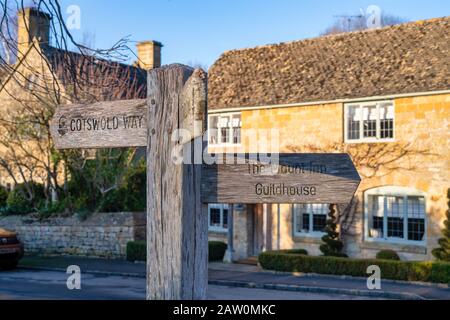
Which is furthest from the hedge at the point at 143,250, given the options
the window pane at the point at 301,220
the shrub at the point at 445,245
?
the shrub at the point at 445,245

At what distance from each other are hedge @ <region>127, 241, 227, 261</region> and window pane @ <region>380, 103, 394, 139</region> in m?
7.49

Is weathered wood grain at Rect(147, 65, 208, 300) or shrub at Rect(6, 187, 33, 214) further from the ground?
weathered wood grain at Rect(147, 65, 208, 300)

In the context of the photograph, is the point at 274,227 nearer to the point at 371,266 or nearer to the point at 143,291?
the point at 371,266

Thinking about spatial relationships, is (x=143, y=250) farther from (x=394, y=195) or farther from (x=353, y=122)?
(x=394, y=195)

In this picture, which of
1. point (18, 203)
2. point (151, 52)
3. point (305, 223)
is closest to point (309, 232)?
point (305, 223)

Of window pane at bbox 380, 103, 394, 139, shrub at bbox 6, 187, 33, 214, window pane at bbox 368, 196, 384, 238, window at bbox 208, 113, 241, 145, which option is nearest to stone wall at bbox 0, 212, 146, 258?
shrub at bbox 6, 187, 33, 214

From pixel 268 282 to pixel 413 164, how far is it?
6.17m

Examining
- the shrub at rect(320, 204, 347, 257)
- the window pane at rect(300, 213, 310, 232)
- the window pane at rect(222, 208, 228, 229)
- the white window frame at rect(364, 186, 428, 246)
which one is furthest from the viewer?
the window pane at rect(222, 208, 228, 229)

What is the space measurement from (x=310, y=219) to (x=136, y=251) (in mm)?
6422

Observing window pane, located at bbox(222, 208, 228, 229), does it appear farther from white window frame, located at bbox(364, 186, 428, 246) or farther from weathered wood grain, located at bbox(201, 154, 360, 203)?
weathered wood grain, located at bbox(201, 154, 360, 203)

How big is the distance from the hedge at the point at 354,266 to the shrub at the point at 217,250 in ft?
9.97

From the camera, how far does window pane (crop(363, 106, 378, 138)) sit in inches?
795

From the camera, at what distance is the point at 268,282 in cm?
1756

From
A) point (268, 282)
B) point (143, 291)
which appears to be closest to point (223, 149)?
point (268, 282)
